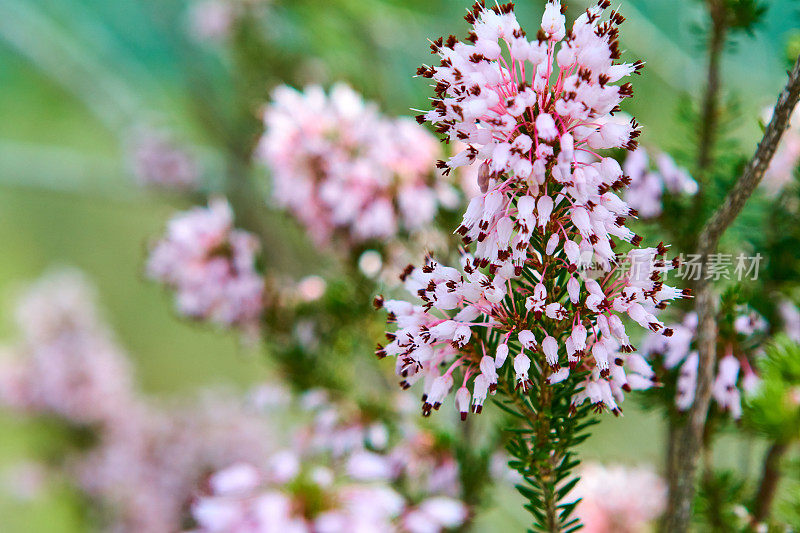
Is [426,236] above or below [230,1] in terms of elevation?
below

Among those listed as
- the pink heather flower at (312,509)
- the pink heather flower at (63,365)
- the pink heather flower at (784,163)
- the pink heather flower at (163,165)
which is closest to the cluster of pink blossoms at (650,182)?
the pink heather flower at (784,163)

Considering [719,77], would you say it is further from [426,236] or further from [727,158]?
[426,236]

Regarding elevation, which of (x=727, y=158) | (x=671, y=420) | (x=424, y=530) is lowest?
(x=424, y=530)

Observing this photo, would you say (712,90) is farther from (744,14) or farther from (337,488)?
(337,488)

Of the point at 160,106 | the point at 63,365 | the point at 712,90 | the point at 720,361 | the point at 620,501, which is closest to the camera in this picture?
the point at 720,361

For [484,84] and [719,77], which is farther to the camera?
[719,77]

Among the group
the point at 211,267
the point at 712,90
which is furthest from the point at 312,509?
the point at 712,90

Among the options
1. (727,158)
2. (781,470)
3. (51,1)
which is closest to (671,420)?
(781,470)
